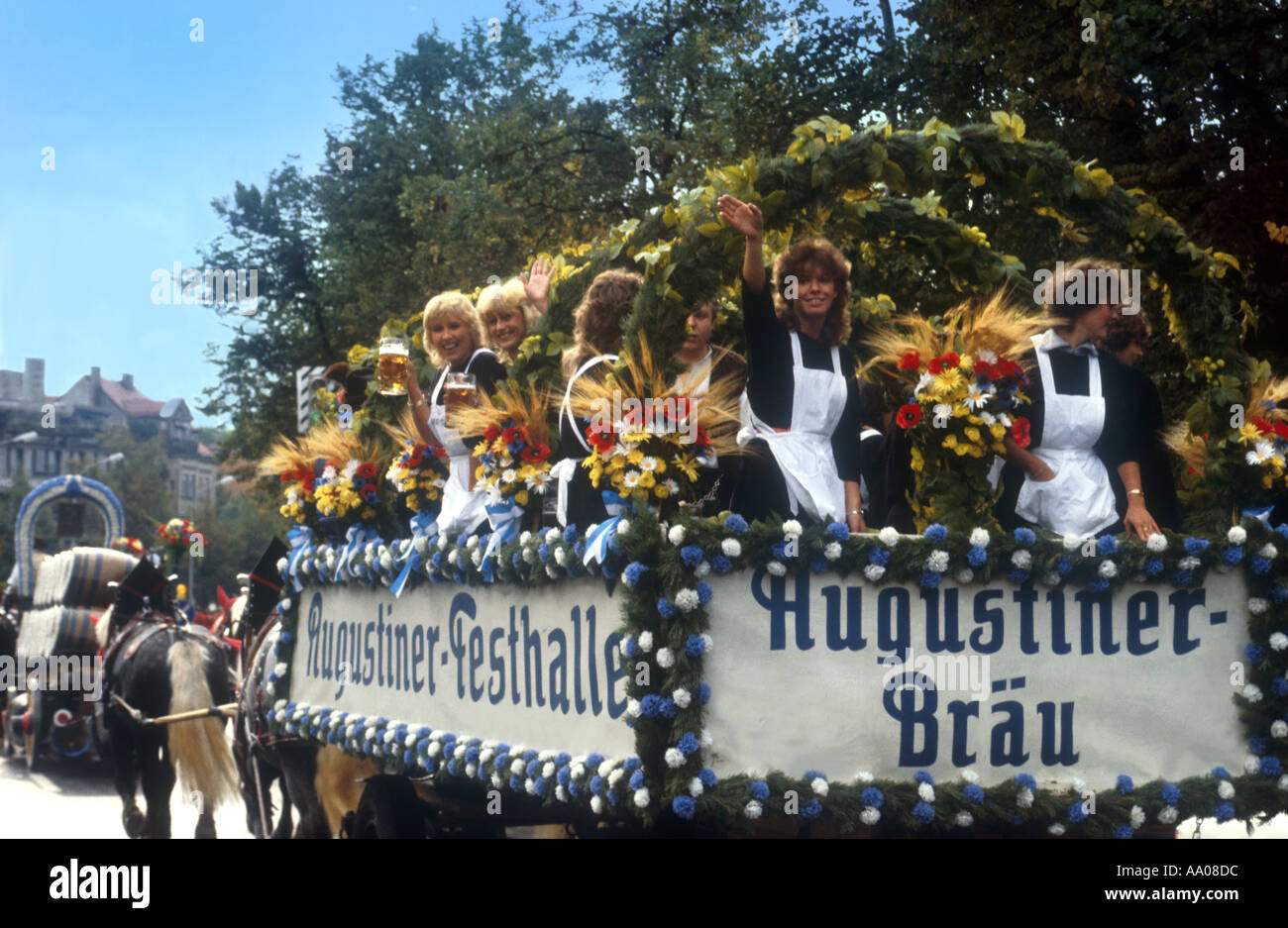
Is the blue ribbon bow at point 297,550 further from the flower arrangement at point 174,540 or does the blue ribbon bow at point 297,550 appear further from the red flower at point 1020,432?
the flower arrangement at point 174,540

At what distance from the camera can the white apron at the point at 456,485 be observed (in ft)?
21.0

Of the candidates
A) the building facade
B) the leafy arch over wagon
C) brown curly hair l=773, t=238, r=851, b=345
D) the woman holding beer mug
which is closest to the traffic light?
the woman holding beer mug

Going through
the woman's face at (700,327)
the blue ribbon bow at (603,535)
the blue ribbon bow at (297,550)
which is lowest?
the blue ribbon bow at (297,550)

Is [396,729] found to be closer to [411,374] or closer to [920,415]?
[411,374]

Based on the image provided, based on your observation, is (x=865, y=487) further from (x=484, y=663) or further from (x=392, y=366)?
(x=392, y=366)

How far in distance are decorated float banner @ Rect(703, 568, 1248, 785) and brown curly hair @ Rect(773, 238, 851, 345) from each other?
51.8 inches

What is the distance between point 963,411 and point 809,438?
529 mm

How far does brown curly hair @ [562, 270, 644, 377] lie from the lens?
18.8 feet

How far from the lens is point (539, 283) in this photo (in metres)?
7.14

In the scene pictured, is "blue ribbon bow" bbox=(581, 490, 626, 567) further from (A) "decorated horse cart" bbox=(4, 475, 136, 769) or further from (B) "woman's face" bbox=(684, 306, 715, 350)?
(A) "decorated horse cart" bbox=(4, 475, 136, 769)

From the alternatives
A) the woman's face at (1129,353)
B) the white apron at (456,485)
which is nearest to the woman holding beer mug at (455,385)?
the white apron at (456,485)

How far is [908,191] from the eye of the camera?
16.7 feet

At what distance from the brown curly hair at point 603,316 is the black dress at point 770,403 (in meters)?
0.78

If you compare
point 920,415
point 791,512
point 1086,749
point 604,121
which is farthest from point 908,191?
point 604,121
